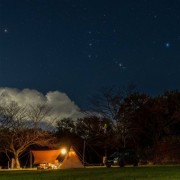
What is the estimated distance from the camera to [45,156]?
49.4m

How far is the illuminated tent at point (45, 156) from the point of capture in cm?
4885

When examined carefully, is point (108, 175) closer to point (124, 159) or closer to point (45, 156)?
point (124, 159)

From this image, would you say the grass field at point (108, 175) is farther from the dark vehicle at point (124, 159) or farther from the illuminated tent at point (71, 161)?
the illuminated tent at point (71, 161)

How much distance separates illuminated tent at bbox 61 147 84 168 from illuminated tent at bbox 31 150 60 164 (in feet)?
7.08

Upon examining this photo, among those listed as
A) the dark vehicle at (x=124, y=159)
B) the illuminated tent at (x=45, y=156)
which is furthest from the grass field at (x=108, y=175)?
the illuminated tent at (x=45, y=156)

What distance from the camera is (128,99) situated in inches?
2314

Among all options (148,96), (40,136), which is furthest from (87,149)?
(148,96)

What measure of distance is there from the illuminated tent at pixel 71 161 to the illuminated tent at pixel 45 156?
7.08ft

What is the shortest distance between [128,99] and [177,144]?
12250 millimetres

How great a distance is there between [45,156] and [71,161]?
3.73 m

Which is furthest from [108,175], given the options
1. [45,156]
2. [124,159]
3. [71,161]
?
[45,156]

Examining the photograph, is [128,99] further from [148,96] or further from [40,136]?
[40,136]

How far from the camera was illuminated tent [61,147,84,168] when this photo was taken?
1825 inches

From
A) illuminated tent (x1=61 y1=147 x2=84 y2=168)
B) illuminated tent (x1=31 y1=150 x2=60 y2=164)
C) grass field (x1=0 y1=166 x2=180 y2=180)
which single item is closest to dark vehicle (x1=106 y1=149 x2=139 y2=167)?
illuminated tent (x1=61 y1=147 x2=84 y2=168)
